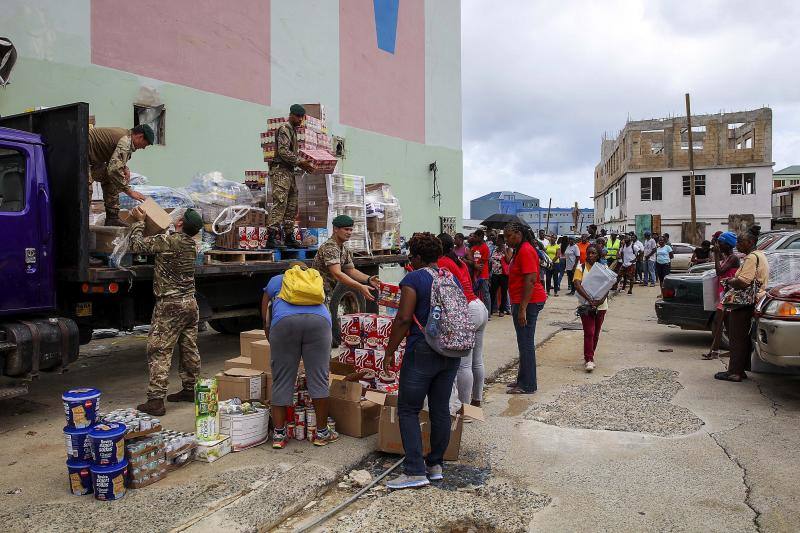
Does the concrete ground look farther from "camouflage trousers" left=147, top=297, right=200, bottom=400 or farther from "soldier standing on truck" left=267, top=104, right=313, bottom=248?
"soldier standing on truck" left=267, top=104, right=313, bottom=248

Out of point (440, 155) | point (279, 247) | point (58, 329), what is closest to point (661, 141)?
point (440, 155)

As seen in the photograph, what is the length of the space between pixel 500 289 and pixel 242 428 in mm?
9861

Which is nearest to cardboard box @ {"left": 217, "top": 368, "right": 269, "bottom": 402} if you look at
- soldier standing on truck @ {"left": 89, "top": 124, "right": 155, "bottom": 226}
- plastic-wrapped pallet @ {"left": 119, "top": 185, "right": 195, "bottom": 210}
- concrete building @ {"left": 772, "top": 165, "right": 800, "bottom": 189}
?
soldier standing on truck @ {"left": 89, "top": 124, "right": 155, "bottom": 226}

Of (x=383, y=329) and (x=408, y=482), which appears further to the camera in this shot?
(x=383, y=329)

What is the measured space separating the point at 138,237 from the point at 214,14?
26.6 feet

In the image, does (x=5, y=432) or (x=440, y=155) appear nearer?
(x=5, y=432)

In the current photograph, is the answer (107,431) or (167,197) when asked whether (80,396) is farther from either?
(167,197)

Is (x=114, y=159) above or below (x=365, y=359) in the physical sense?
above

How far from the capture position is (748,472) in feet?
15.1

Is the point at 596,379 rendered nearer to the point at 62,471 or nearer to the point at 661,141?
the point at 62,471

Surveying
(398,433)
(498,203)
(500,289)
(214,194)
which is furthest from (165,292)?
(498,203)

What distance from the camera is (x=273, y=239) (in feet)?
27.6

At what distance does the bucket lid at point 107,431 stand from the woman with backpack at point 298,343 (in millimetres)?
1222

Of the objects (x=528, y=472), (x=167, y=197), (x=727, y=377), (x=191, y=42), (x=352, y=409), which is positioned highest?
(x=191, y=42)
